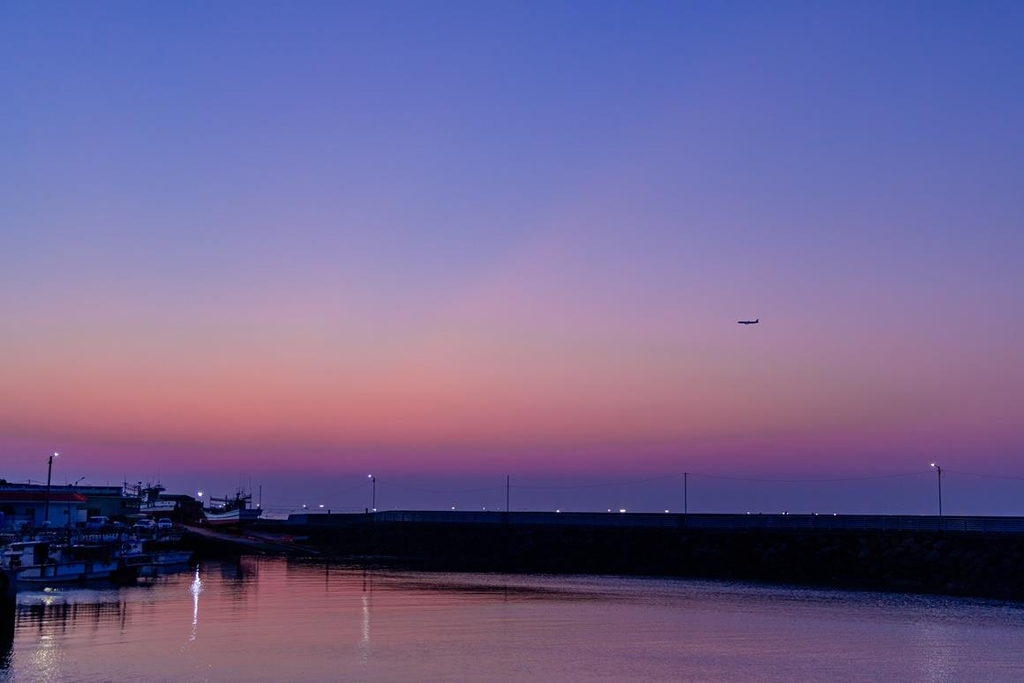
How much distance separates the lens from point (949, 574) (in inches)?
3201

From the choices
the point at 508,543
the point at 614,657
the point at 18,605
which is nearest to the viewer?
the point at 614,657

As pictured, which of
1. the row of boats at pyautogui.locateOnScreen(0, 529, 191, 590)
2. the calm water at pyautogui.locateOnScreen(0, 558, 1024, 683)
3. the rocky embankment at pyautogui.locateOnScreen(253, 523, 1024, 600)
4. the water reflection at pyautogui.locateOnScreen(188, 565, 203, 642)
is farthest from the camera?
the rocky embankment at pyautogui.locateOnScreen(253, 523, 1024, 600)

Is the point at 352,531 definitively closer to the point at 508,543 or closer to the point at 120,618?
the point at 508,543

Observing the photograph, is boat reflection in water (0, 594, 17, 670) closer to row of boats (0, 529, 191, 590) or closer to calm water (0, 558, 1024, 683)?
calm water (0, 558, 1024, 683)

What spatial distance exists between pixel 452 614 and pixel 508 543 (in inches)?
2167

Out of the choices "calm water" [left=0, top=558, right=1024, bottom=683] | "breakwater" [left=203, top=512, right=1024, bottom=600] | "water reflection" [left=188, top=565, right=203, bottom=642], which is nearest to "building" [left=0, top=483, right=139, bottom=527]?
"water reflection" [left=188, top=565, right=203, bottom=642]

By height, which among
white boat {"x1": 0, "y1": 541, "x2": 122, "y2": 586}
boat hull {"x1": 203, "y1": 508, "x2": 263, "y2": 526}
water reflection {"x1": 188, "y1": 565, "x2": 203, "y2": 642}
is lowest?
water reflection {"x1": 188, "y1": 565, "x2": 203, "y2": 642}

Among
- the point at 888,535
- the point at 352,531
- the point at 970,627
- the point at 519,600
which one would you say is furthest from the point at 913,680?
the point at 352,531

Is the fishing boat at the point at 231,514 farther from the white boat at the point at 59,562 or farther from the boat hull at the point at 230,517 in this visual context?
the white boat at the point at 59,562

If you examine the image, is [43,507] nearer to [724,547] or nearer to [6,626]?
[6,626]

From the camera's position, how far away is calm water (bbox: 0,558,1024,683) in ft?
132

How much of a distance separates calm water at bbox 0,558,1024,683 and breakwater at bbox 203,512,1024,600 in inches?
538

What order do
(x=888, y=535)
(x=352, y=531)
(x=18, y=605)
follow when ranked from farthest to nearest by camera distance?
1. (x=352, y=531)
2. (x=888, y=535)
3. (x=18, y=605)

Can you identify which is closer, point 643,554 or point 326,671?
point 326,671
